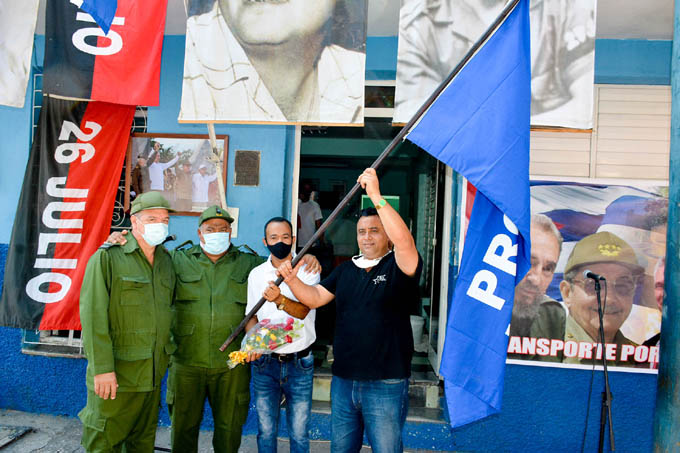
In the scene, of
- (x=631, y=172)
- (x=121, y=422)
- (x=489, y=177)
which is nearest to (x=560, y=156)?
(x=631, y=172)

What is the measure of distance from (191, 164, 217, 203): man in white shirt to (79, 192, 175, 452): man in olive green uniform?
1315mm

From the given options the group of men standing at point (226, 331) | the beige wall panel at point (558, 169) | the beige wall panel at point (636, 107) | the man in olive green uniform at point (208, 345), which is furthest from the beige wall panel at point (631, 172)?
the man in olive green uniform at point (208, 345)

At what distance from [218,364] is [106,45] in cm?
259

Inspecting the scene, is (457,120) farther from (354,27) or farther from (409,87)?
(354,27)

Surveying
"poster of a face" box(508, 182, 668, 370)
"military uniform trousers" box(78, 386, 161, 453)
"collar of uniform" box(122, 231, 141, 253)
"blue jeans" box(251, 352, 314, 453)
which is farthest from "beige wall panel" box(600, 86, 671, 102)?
"military uniform trousers" box(78, 386, 161, 453)

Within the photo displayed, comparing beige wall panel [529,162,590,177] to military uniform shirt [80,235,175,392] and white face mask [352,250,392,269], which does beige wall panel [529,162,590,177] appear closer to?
white face mask [352,250,392,269]

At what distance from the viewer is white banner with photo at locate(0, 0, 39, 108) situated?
3.73 m

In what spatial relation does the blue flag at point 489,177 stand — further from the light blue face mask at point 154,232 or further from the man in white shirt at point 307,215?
the man in white shirt at point 307,215

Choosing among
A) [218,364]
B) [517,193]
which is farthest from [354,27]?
[218,364]

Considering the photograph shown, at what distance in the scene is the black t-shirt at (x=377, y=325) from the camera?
2842 mm

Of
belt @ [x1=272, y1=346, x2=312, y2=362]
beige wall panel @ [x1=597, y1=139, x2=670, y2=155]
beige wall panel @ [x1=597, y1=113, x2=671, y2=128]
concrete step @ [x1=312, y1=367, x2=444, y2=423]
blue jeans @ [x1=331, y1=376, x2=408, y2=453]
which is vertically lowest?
concrete step @ [x1=312, y1=367, x2=444, y2=423]

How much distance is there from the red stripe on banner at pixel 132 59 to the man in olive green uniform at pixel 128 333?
94 centimetres

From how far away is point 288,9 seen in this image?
353 cm

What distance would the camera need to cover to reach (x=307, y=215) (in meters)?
6.34
